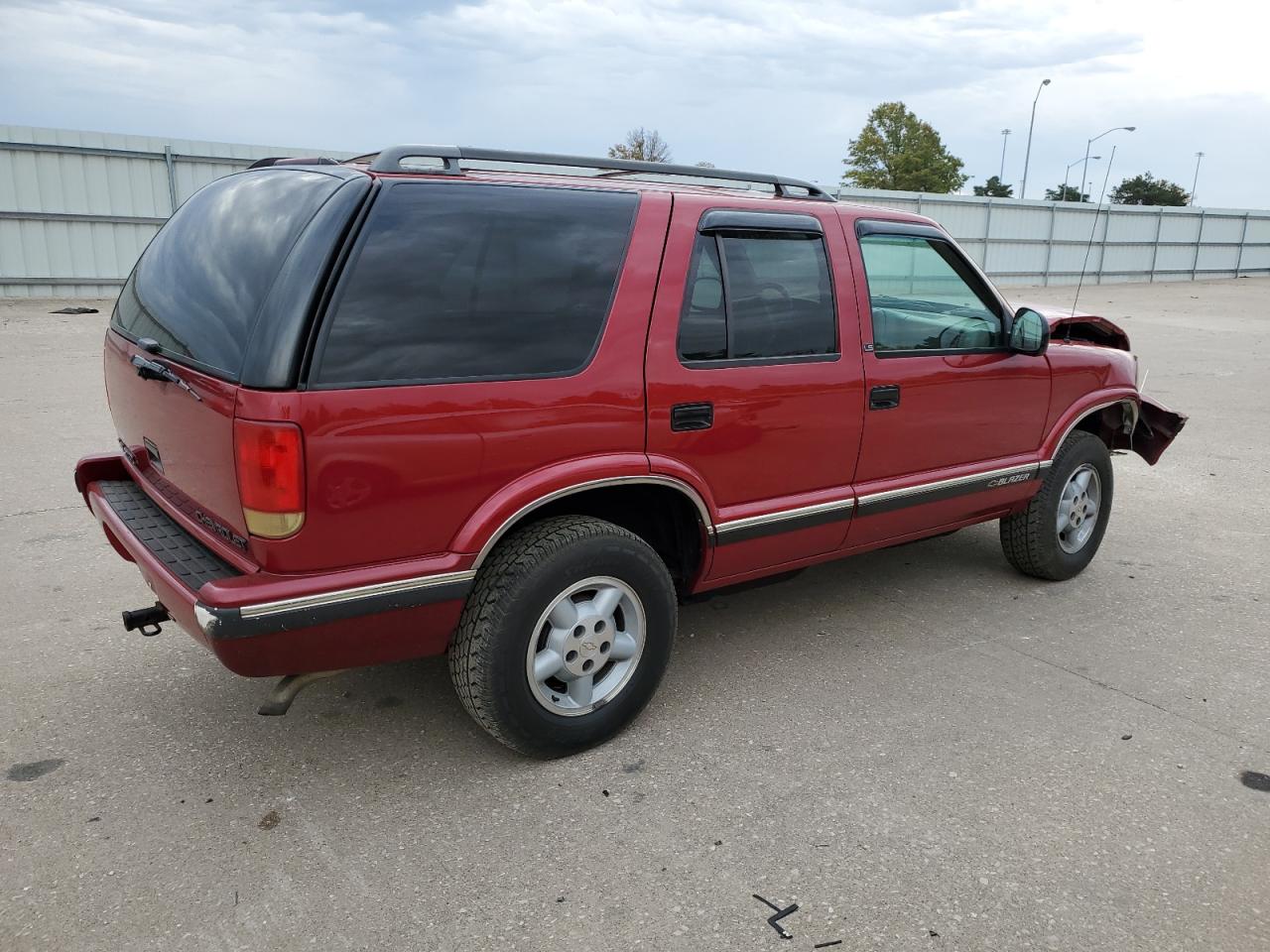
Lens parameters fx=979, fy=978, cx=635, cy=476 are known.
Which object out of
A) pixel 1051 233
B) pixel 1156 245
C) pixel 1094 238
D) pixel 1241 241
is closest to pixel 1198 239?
pixel 1156 245

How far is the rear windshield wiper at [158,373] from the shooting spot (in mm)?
2814

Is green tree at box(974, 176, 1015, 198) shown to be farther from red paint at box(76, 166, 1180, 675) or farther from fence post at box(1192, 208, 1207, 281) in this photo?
red paint at box(76, 166, 1180, 675)

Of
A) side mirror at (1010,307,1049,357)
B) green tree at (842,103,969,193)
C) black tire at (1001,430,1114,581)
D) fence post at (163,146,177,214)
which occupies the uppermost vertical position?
green tree at (842,103,969,193)

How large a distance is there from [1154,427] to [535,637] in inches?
156

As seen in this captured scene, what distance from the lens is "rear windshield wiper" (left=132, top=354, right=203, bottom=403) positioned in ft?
9.23

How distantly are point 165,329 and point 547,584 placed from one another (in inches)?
57.4

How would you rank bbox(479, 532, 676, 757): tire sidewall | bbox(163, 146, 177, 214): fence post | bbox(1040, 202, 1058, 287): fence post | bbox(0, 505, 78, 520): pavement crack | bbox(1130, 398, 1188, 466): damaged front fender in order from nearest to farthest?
bbox(479, 532, 676, 757): tire sidewall < bbox(1130, 398, 1188, 466): damaged front fender < bbox(0, 505, 78, 520): pavement crack < bbox(163, 146, 177, 214): fence post < bbox(1040, 202, 1058, 287): fence post

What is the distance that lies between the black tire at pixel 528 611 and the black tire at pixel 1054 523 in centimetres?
236

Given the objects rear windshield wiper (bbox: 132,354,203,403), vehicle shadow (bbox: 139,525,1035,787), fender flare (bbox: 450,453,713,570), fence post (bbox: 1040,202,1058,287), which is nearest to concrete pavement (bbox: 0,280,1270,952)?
vehicle shadow (bbox: 139,525,1035,787)

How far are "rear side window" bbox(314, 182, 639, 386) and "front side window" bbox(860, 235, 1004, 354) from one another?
122 centimetres

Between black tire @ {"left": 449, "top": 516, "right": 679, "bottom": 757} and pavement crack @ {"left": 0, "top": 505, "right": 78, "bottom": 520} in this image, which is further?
pavement crack @ {"left": 0, "top": 505, "right": 78, "bottom": 520}

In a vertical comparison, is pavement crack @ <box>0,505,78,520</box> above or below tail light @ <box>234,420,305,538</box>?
below

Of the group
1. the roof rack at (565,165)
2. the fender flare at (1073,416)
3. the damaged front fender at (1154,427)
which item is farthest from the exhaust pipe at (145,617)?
the damaged front fender at (1154,427)

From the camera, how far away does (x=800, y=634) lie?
4.23 metres
